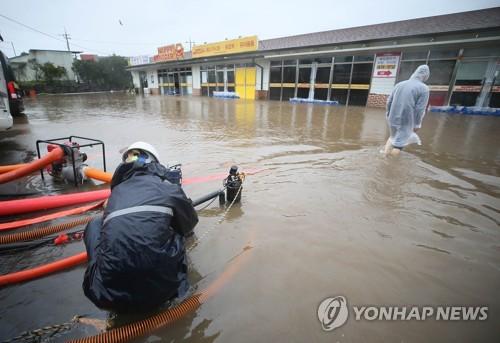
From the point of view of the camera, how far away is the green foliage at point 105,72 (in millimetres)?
37569

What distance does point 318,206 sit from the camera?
323 cm

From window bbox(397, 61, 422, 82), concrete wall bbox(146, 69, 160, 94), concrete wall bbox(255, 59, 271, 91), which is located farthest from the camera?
concrete wall bbox(146, 69, 160, 94)

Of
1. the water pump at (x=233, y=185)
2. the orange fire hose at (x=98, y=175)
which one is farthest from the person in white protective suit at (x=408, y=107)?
the orange fire hose at (x=98, y=175)

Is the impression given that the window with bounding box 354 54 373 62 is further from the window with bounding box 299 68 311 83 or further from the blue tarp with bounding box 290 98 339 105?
the window with bounding box 299 68 311 83

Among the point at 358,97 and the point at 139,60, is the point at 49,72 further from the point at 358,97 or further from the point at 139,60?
the point at 358,97

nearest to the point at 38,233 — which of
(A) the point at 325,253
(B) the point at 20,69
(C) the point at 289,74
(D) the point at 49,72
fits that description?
(A) the point at 325,253

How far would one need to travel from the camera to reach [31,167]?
3449 mm

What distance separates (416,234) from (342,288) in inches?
49.4

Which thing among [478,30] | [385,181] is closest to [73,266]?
[385,181]

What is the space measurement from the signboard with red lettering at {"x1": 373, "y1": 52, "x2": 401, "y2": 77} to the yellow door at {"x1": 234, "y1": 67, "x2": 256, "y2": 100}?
9415mm

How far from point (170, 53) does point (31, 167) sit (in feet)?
90.0

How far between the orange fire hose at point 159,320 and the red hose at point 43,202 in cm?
232

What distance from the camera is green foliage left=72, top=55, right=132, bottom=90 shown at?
1479 inches

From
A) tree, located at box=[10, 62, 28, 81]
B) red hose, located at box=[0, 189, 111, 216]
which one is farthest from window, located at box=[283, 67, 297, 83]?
tree, located at box=[10, 62, 28, 81]
